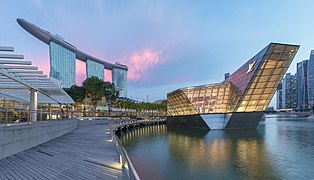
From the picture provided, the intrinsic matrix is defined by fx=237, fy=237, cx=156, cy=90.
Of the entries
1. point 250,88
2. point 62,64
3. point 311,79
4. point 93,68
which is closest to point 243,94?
point 250,88

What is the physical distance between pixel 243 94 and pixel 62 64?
13279 centimetres

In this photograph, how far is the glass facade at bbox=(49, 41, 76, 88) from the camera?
14225cm

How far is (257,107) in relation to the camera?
1608 inches

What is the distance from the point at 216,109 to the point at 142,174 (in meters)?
32.3

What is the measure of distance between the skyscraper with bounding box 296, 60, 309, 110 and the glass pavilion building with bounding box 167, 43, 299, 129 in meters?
160

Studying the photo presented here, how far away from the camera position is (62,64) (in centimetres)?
14825

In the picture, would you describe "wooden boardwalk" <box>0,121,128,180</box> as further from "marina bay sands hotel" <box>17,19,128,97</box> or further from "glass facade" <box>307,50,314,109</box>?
"glass facade" <box>307,50,314,109</box>

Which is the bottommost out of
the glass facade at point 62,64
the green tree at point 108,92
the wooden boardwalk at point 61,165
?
the wooden boardwalk at point 61,165

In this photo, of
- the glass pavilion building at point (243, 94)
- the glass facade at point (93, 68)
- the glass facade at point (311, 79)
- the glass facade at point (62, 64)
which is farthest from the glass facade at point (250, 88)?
the glass facade at point (311, 79)

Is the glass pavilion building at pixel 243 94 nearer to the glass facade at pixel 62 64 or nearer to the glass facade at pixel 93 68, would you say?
the glass facade at pixel 62 64

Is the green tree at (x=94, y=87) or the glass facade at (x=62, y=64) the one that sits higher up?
the glass facade at (x=62, y=64)

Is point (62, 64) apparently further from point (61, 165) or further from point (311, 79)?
point (311, 79)

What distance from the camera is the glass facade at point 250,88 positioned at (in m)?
35.9

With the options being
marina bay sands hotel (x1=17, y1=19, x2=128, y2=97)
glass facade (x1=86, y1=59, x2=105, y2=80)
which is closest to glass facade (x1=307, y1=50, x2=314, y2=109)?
glass facade (x1=86, y1=59, x2=105, y2=80)
